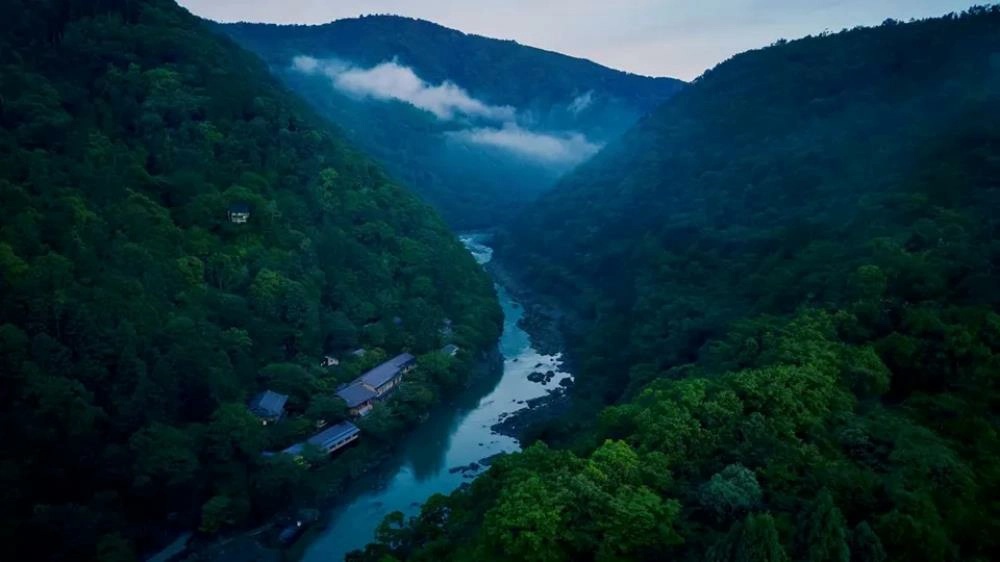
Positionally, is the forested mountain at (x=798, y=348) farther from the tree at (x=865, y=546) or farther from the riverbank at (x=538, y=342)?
the riverbank at (x=538, y=342)

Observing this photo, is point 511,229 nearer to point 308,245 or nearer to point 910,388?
point 308,245

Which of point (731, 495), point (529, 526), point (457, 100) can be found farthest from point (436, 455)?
point (457, 100)

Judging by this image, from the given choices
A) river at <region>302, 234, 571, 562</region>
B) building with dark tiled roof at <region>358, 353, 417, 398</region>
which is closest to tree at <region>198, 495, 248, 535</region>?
river at <region>302, 234, 571, 562</region>

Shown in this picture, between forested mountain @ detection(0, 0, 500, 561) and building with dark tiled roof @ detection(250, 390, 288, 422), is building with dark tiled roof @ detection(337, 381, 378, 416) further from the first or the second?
building with dark tiled roof @ detection(250, 390, 288, 422)

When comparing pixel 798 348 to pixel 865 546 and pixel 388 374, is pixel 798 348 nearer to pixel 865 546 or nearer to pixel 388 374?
pixel 865 546

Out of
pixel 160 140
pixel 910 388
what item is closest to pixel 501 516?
pixel 910 388

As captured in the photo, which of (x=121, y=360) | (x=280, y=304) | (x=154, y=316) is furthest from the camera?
(x=280, y=304)

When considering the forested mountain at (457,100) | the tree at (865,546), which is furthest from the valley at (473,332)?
the forested mountain at (457,100)
